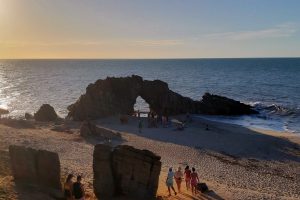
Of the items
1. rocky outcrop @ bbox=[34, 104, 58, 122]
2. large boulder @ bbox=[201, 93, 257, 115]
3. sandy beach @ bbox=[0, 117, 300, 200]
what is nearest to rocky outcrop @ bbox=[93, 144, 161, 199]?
→ sandy beach @ bbox=[0, 117, 300, 200]

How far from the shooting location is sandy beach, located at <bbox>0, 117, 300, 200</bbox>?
998 inches

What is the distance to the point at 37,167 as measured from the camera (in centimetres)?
2123

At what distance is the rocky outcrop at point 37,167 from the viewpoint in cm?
2103

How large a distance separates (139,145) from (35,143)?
962 cm

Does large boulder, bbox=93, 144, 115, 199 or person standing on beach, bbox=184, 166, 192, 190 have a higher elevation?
large boulder, bbox=93, 144, 115, 199

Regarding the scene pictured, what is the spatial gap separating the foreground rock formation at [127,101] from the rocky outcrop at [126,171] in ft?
115

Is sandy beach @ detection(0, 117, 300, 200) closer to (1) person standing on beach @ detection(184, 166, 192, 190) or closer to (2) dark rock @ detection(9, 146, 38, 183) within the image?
(1) person standing on beach @ detection(184, 166, 192, 190)

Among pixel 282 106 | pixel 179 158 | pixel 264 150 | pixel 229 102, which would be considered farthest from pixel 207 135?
pixel 282 106

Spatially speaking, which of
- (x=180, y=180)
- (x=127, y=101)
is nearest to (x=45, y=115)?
(x=127, y=101)

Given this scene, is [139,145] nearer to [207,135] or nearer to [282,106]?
[207,135]

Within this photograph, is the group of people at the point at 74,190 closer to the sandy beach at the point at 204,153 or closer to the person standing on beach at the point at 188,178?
the sandy beach at the point at 204,153

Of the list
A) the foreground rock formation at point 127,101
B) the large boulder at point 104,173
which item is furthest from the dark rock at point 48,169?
the foreground rock formation at point 127,101

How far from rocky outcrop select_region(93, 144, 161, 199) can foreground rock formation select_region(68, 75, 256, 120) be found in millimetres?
34976

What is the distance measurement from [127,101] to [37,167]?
39148 mm
